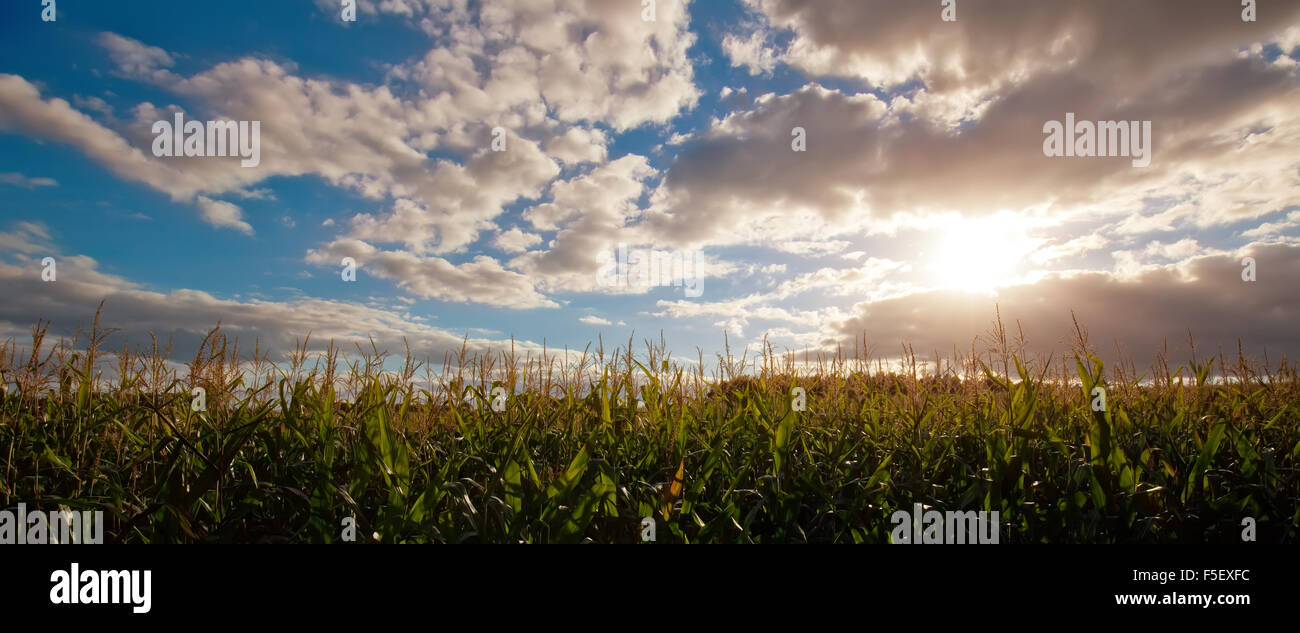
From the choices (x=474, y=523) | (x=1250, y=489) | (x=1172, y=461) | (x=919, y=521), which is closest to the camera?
(x=474, y=523)

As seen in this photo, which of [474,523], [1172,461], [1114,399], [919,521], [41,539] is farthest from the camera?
[1114,399]

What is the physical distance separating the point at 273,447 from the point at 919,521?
14.9ft

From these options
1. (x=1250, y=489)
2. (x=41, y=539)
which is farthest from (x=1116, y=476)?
(x=41, y=539)

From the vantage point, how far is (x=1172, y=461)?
208 inches
